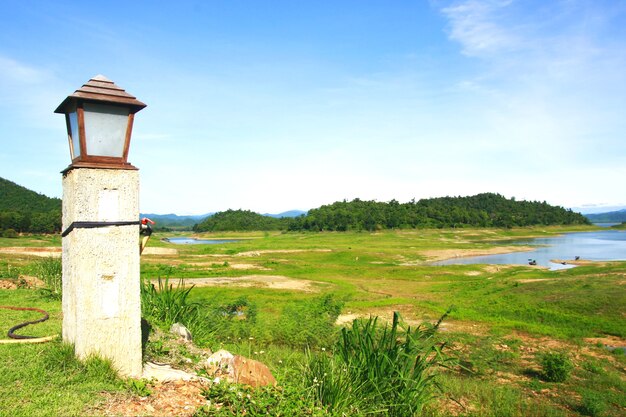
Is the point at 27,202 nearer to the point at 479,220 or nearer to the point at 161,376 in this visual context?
the point at 161,376

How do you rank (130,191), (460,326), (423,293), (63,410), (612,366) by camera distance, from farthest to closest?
(423,293)
(460,326)
(612,366)
(130,191)
(63,410)

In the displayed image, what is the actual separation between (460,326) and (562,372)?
580 centimetres

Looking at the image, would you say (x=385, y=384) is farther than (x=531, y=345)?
No

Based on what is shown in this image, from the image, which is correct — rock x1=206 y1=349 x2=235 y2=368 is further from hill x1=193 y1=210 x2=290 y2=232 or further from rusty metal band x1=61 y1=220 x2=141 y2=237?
hill x1=193 y1=210 x2=290 y2=232

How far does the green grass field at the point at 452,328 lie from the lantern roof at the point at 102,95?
250cm

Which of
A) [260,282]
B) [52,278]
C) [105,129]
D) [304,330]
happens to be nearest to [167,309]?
[304,330]

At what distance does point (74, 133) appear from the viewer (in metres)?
4.49

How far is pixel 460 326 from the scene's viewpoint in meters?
16.2

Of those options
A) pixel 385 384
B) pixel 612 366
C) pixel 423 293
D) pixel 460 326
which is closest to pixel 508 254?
pixel 423 293

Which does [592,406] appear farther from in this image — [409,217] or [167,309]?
[409,217]

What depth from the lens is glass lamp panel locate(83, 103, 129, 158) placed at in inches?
170

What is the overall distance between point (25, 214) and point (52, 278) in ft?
162

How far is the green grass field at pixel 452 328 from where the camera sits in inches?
177

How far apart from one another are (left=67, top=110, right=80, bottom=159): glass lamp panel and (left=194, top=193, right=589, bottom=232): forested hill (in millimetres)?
88651
